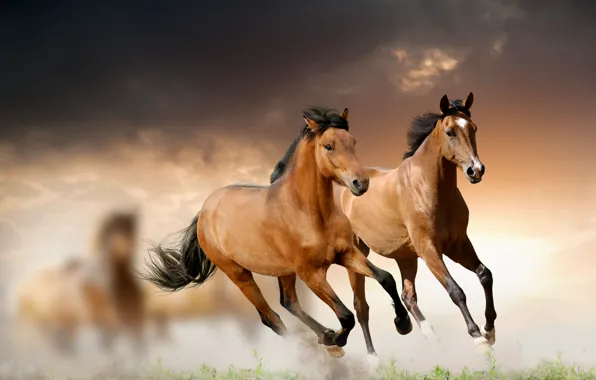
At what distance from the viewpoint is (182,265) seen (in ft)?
24.7

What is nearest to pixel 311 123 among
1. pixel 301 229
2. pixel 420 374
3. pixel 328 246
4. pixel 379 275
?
pixel 301 229

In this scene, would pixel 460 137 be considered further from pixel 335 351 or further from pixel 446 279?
pixel 335 351

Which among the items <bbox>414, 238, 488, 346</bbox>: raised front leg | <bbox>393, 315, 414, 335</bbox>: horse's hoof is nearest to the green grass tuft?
<bbox>414, 238, 488, 346</bbox>: raised front leg

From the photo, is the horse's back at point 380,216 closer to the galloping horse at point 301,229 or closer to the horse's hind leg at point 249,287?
the galloping horse at point 301,229

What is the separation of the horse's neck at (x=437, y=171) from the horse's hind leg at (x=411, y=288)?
0.87 metres

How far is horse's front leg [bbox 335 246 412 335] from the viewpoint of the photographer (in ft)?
20.0

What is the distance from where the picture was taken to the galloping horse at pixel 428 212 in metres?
6.99

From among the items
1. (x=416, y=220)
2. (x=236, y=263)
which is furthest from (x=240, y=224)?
(x=416, y=220)

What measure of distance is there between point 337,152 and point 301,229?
64 cm

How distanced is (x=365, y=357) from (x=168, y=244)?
1958mm

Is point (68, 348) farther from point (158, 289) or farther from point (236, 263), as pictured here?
point (236, 263)

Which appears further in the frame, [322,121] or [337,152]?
[322,121]

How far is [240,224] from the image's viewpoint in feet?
22.6

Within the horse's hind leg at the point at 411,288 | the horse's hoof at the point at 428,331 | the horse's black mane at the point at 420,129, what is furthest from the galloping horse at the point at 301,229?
the horse's black mane at the point at 420,129
